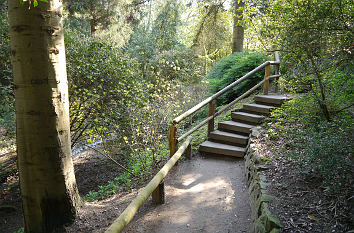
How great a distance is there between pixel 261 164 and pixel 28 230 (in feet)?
10.7

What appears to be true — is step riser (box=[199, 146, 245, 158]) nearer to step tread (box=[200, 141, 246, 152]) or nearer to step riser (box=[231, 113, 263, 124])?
step tread (box=[200, 141, 246, 152])

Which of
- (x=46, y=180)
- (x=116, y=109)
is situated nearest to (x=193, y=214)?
(x=46, y=180)

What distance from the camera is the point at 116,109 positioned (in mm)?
6379

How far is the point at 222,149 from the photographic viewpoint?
5.64 m

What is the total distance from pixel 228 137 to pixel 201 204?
100.0 inches

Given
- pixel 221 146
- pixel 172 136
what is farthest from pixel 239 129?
pixel 172 136

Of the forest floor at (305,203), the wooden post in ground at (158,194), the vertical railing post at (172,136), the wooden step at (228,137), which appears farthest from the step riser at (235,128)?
the wooden post in ground at (158,194)

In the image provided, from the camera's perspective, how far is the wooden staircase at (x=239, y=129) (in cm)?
569

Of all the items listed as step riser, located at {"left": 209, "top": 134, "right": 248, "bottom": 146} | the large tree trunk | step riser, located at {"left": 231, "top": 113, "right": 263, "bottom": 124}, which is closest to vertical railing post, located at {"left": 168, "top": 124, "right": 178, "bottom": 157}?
step riser, located at {"left": 209, "top": 134, "right": 248, "bottom": 146}

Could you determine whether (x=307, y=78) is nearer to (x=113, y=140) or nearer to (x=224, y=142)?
(x=224, y=142)

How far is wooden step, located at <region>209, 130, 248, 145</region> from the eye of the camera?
580 centimetres

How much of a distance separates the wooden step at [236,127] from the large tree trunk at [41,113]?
4314 mm

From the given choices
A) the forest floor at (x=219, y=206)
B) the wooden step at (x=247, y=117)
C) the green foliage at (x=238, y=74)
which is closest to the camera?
the forest floor at (x=219, y=206)

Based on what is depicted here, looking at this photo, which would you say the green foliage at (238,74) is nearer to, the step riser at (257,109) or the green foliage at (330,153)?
the step riser at (257,109)
